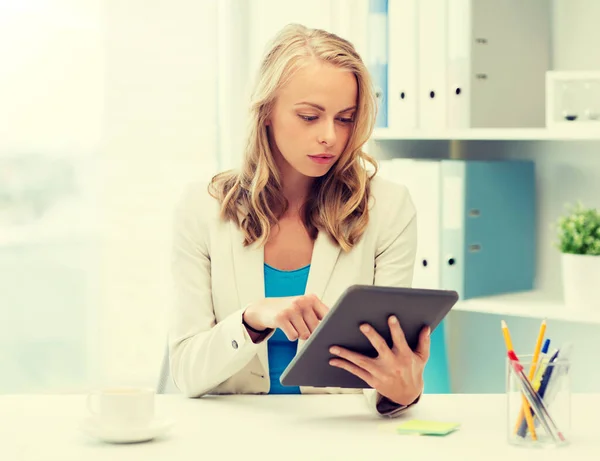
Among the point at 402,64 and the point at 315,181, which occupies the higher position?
the point at 402,64

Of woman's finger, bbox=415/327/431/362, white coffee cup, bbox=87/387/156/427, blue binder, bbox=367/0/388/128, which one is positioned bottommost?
white coffee cup, bbox=87/387/156/427

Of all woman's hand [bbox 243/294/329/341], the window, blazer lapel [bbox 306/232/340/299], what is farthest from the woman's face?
the window

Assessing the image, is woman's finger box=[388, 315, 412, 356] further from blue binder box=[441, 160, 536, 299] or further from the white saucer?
→ blue binder box=[441, 160, 536, 299]

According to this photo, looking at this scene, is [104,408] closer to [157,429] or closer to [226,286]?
[157,429]

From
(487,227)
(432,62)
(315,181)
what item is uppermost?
(432,62)

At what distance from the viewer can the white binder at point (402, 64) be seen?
98.1 inches

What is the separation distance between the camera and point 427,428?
1408mm

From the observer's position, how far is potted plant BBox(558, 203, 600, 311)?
7.45 feet

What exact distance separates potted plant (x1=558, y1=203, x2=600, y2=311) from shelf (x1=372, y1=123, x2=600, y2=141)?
0.17 meters

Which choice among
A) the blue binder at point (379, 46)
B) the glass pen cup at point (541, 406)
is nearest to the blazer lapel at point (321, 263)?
the glass pen cup at point (541, 406)

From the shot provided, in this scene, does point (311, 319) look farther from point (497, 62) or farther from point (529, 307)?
point (497, 62)

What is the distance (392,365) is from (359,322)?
0.12m

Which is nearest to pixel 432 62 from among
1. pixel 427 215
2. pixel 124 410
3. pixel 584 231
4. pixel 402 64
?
pixel 402 64

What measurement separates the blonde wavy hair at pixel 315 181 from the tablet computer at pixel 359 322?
47 cm
